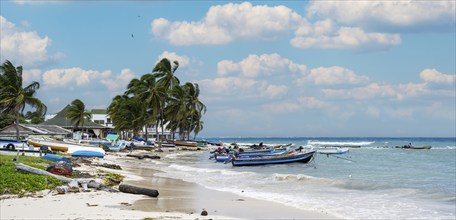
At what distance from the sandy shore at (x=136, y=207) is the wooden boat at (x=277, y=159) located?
23.5 metres

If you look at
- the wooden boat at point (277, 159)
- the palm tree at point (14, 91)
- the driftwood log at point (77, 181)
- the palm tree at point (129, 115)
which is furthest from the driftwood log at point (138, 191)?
the palm tree at point (129, 115)

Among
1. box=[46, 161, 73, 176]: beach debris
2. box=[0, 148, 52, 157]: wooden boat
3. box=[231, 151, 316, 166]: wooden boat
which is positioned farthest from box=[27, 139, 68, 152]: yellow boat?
box=[46, 161, 73, 176]: beach debris

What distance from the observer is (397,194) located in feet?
71.2

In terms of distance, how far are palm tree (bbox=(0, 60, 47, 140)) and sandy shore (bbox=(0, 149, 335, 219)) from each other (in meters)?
30.1

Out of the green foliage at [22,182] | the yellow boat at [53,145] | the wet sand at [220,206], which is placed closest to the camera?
the wet sand at [220,206]

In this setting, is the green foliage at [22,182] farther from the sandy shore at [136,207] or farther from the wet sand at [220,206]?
the wet sand at [220,206]

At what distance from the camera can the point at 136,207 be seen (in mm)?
14078

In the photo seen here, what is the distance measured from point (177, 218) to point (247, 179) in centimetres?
1613

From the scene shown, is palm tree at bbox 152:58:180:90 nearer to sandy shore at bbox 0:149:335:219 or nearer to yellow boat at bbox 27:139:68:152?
yellow boat at bbox 27:139:68:152

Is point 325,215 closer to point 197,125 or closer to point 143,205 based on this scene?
point 143,205

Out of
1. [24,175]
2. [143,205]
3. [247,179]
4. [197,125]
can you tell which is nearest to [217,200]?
[143,205]

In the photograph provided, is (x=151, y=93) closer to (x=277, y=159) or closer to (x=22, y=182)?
(x=277, y=159)

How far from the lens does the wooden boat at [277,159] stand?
42.1 metres

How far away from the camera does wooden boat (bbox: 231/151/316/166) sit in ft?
138
